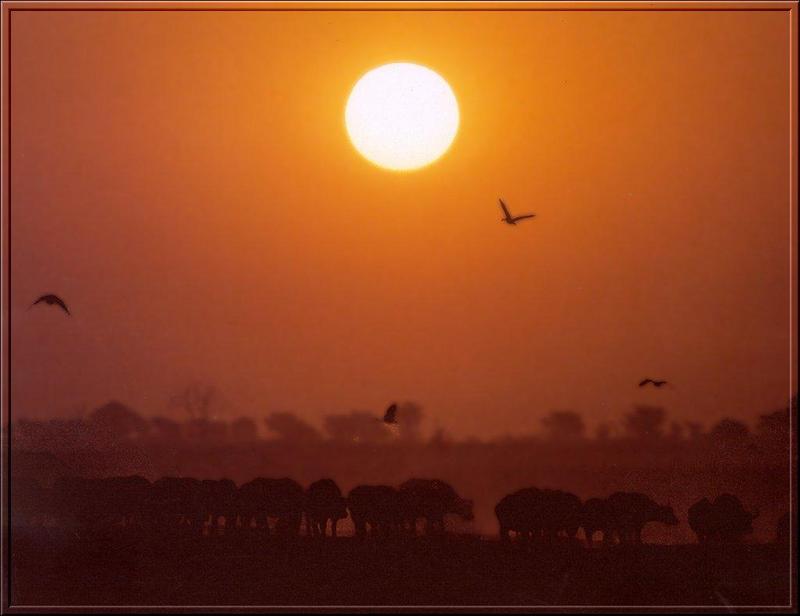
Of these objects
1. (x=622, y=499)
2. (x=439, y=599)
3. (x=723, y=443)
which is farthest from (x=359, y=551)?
(x=723, y=443)

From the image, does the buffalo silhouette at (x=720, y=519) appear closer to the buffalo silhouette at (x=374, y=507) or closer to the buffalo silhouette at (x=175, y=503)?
the buffalo silhouette at (x=374, y=507)

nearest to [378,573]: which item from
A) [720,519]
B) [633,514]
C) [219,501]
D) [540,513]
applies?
[540,513]

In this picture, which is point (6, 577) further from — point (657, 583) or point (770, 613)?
point (770, 613)

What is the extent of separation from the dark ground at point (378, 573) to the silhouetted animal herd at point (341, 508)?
0.96ft

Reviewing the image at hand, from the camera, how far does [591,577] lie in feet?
27.7

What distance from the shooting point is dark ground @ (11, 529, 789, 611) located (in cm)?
809

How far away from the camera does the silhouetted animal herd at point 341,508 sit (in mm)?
9797

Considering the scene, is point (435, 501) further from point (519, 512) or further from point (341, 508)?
point (341, 508)

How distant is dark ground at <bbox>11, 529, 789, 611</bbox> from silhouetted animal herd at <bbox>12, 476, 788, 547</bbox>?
292mm

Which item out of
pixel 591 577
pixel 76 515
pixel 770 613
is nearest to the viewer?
pixel 770 613

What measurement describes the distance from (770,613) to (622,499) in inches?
89.6

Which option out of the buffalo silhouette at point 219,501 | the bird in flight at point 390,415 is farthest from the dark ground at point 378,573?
the bird in flight at point 390,415

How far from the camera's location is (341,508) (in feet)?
32.5

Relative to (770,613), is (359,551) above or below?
above
